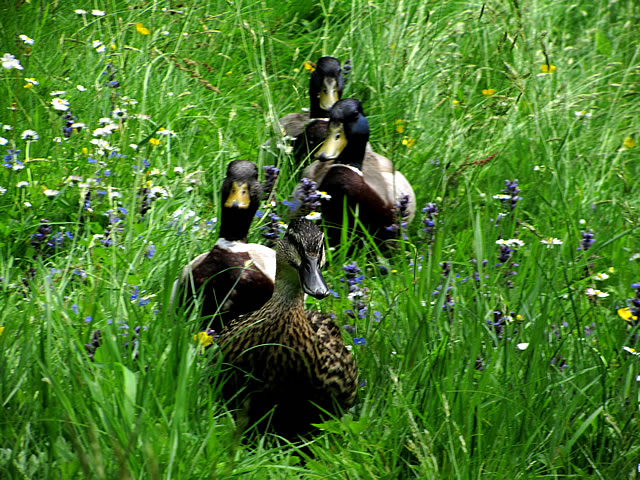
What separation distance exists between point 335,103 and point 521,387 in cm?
216

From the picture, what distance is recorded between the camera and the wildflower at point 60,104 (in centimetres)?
352

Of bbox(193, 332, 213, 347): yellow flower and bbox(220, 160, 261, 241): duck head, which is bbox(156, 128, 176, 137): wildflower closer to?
bbox(220, 160, 261, 241): duck head

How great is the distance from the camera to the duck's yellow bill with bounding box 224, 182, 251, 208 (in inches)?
118

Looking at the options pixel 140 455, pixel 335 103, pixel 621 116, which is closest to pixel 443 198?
pixel 335 103

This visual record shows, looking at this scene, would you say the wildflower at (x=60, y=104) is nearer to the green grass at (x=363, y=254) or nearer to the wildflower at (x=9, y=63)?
the green grass at (x=363, y=254)

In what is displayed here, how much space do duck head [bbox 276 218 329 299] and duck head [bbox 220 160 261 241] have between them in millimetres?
368

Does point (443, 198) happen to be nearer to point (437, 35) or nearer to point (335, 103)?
point (335, 103)

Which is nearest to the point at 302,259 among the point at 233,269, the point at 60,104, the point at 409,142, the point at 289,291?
the point at 289,291

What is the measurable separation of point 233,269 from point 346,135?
4.31 ft

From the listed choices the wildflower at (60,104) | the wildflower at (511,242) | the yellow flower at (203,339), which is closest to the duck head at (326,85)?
the wildflower at (60,104)

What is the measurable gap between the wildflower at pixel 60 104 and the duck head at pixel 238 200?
860 millimetres

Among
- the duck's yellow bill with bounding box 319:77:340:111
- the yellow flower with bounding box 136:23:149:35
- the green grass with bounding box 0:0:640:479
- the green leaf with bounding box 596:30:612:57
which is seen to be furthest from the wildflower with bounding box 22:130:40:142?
the green leaf with bounding box 596:30:612:57

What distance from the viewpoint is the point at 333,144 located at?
4020 mm

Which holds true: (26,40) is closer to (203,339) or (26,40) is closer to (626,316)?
(203,339)
